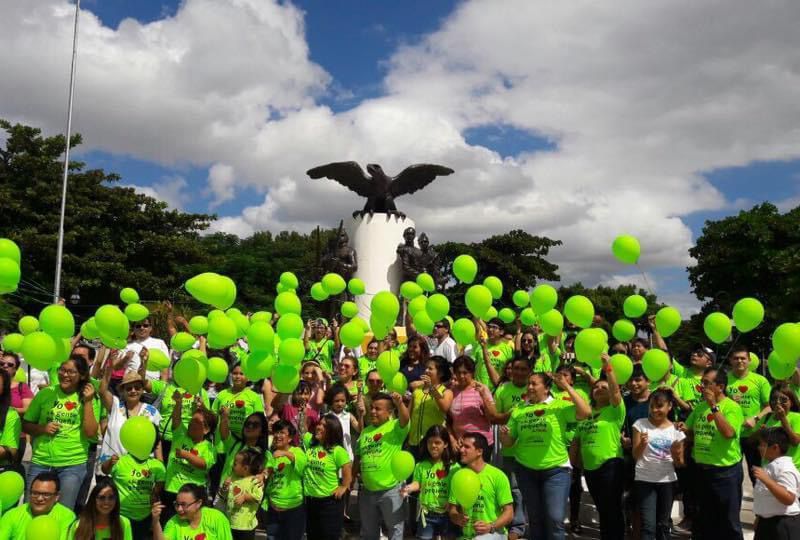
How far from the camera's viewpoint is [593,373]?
562 cm

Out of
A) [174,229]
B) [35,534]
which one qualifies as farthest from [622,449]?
[174,229]

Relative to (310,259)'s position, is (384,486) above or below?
below

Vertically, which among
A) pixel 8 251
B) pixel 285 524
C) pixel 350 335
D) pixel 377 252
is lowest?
pixel 285 524

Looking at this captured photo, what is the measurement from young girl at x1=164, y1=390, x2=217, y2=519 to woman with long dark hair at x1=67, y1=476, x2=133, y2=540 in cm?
64

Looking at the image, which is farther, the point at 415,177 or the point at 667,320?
the point at 415,177

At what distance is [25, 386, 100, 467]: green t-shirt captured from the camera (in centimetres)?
415

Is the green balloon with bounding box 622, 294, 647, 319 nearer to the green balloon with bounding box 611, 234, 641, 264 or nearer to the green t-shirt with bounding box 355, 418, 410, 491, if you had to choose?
the green balloon with bounding box 611, 234, 641, 264

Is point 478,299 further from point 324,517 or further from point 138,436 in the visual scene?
point 138,436

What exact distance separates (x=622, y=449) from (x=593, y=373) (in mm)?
1132

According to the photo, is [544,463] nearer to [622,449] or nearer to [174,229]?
[622,449]

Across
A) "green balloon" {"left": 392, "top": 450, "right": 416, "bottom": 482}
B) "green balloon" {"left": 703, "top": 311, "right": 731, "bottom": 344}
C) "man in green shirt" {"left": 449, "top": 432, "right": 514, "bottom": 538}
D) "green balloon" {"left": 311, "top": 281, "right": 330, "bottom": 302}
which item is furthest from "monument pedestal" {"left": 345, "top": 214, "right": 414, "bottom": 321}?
"man in green shirt" {"left": 449, "top": 432, "right": 514, "bottom": 538}

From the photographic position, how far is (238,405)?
15.5 ft

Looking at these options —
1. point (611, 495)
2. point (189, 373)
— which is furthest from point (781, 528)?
point (189, 373)

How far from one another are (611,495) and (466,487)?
1.51m
